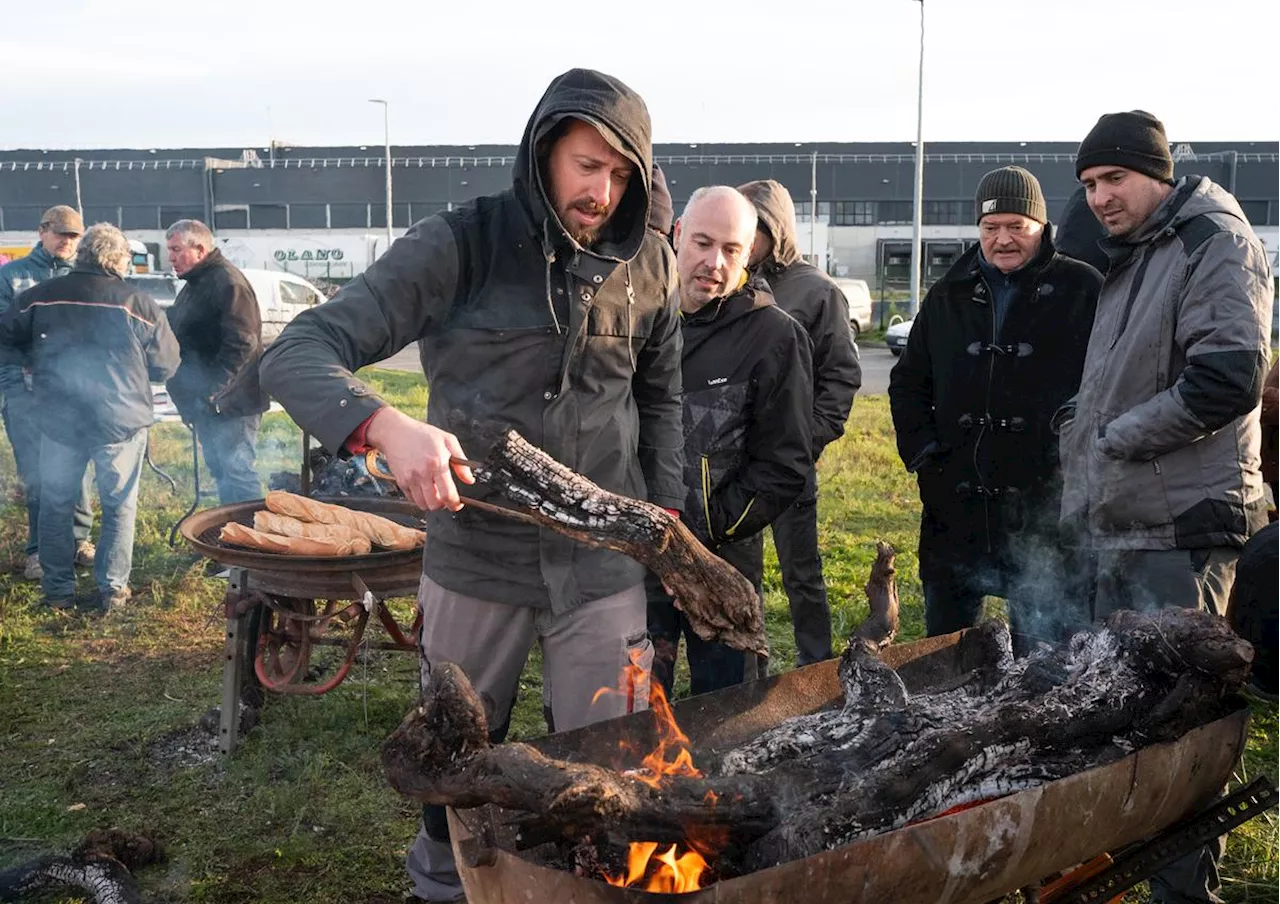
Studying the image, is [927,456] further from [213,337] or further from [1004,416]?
[213,337]

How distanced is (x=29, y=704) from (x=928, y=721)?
4326 mm

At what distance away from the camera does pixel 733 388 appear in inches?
159

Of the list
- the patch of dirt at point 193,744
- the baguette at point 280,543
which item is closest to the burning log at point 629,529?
the baguette at point 280,543

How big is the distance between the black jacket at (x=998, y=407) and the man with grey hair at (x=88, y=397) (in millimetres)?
4682

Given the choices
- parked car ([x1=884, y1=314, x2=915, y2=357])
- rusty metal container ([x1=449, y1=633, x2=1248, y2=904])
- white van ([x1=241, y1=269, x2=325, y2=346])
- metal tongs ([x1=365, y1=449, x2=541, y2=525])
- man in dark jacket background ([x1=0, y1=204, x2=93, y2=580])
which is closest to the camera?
rusty metal container ([x1=449, y1=633, x2=1248, y2=904])

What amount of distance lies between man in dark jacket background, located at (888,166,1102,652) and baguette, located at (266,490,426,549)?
7.10 feet

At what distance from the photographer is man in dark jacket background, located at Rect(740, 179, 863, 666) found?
4.86 metres

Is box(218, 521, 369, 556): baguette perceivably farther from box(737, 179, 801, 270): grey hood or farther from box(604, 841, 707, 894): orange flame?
box(737, 179, 801, 270): grey hood

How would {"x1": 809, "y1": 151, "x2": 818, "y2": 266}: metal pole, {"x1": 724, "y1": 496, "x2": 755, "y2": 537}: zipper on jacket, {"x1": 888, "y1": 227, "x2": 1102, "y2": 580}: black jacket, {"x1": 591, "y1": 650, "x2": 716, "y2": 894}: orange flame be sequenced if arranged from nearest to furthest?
{"x1": 591, "y1": 650, "x2": 716, "y2": 894}: orange flame < {"x1": 724, "y1": 496, "x2": 755, "y2": 537}: zipper on jacket < {"x1": 888, "y1": 227, "x2": 1102, "y2": 580}: black jacket < {"x1": 809, "y1": 151, "x2": 818, "y2": 266}: metal pole

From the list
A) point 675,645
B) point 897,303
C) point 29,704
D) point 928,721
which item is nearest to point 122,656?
point 29,704

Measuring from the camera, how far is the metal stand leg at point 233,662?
447 cm

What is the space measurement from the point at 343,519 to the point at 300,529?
25cm

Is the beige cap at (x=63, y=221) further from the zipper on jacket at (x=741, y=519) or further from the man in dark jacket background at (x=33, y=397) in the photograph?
the zipper on jacket at (x=741, y=519)

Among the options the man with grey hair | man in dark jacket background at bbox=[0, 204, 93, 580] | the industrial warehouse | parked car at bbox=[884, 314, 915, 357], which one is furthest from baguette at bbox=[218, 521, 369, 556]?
the industrial warehouse
